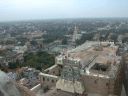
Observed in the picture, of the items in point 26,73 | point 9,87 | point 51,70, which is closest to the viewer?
point 9,87

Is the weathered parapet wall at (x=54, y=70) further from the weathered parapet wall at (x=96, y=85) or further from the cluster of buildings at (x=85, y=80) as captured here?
the weathered parapet wall at (x=96, y=85)

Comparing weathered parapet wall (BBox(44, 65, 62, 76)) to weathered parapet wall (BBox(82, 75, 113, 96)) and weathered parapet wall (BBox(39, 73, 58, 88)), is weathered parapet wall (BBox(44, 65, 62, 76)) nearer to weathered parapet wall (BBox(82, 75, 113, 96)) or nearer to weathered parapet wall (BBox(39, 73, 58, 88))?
weathered parapet wall (BBox(39, 73, 58, 88))

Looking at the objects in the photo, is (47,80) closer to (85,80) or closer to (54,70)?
(54,70)

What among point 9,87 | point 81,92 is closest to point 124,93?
point 81,92

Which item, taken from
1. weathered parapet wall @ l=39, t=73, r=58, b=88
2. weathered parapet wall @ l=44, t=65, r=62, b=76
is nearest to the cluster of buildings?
weathered parapet wall @ l=39, t=73, r=58, b=88

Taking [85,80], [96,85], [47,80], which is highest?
[85,80]

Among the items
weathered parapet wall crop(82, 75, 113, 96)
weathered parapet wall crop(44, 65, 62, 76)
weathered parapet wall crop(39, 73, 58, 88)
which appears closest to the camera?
weathered parapet wall crop(82, 75, 113, 96)

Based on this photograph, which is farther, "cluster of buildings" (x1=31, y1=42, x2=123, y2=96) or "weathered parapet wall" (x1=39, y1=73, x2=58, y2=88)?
"weathered parapet wall" (x1=39, y1=73, x2=58, y2=88)

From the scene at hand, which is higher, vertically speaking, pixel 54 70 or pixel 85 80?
pixel 85 80

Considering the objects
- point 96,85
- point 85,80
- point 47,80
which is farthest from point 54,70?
point 96,85

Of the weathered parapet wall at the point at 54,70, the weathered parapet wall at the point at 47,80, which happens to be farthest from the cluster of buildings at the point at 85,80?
the weathered parapet wall at the point at 54,70

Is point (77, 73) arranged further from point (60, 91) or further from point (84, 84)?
point (60, 91)
